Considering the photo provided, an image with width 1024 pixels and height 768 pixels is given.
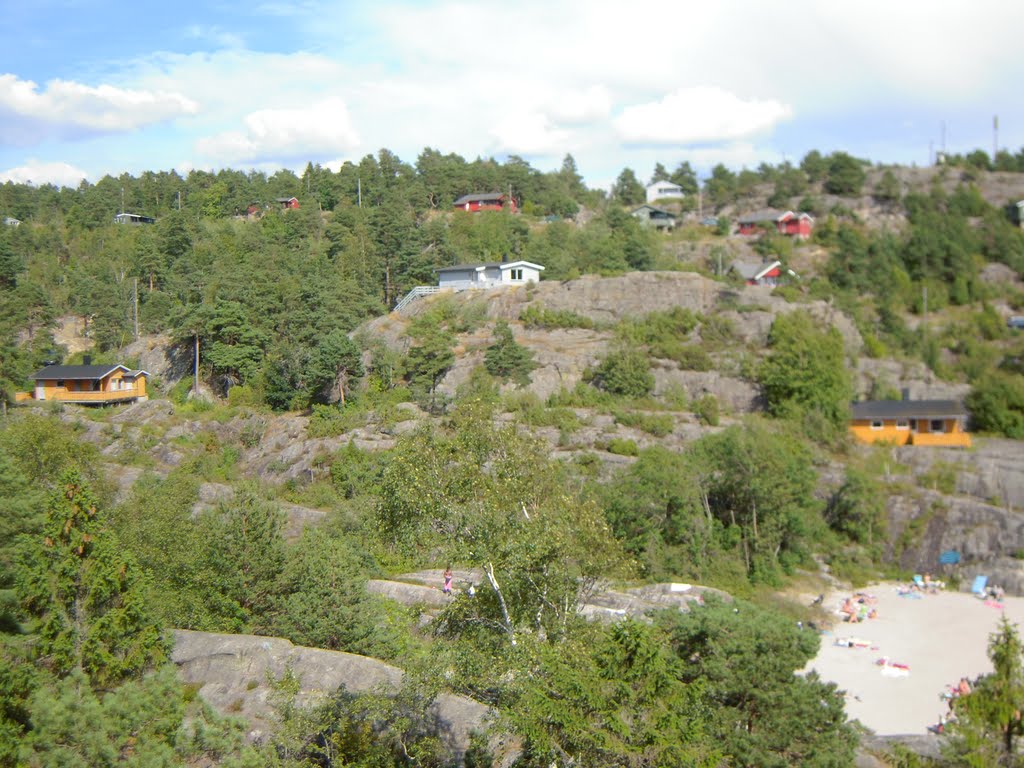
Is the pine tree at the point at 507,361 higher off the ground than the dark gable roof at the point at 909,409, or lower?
higher

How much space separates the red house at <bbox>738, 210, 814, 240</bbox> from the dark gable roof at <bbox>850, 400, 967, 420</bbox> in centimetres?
2072

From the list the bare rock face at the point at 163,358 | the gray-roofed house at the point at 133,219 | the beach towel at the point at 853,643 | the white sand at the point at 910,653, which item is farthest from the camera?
the gray-roofed house at the point at 133,219

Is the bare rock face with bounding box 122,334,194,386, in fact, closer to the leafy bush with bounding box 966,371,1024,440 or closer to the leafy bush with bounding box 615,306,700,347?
the leafy bush with bounding box 615,306,700,347

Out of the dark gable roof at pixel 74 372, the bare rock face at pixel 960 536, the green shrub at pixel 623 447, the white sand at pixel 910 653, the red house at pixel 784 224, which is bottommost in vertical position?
the white sand at pixel 910 653

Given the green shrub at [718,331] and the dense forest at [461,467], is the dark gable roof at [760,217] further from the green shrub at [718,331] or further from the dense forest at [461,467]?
the green shrub at [718,331]

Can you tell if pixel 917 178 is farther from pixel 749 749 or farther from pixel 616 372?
pixel 749 749

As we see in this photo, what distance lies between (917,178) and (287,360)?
47.6 metres

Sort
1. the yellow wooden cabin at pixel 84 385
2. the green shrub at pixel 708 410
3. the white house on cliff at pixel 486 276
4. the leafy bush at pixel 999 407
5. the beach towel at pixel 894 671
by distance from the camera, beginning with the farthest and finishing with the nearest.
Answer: the white house on cliff at pixel 486 276, the yellow wooden cabin at pixel 84 385, the leafy bush at pixel 999 407, the green shrub at pixel 708 410, the beach towel at pixel 894 671

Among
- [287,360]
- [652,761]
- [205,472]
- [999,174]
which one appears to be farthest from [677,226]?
[652,761]

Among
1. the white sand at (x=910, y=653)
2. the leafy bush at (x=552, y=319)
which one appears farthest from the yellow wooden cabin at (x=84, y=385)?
the white sand at (x=910, y=653)

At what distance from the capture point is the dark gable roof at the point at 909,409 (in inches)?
1284

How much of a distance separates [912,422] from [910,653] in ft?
45.8

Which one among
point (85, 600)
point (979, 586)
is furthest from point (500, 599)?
point (979, 586)

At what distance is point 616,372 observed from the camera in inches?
1328
